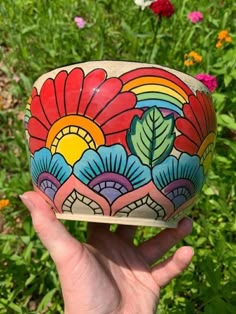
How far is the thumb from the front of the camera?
1.36m

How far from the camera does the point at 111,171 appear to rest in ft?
4.00

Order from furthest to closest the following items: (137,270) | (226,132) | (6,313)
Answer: (226,132) < (6,313) < (137,270)

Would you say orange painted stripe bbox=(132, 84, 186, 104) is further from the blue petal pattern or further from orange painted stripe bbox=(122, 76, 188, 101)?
the blue petal pattern

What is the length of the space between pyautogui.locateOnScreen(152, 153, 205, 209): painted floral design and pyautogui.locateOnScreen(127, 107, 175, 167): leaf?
0.03 metres

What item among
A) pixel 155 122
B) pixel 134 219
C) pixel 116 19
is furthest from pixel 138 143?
pixel 116 19

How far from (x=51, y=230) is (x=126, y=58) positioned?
1632 millimetres

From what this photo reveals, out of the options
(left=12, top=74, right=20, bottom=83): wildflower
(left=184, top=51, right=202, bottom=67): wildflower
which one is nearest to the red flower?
(left=184, top=51, right=202, bottom=67): wildflower

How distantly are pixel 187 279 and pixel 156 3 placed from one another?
1.15 meters

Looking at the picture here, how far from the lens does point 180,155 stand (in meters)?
1.23

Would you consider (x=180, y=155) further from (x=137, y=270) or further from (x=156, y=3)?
(x=156, y=3)

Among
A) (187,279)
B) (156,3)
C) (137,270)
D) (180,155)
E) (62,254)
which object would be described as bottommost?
(187,279)

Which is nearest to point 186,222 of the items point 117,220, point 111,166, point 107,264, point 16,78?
point 107,264

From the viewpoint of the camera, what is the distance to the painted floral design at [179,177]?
1.23 meters

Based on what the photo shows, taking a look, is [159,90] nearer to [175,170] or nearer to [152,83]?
[152,83]
